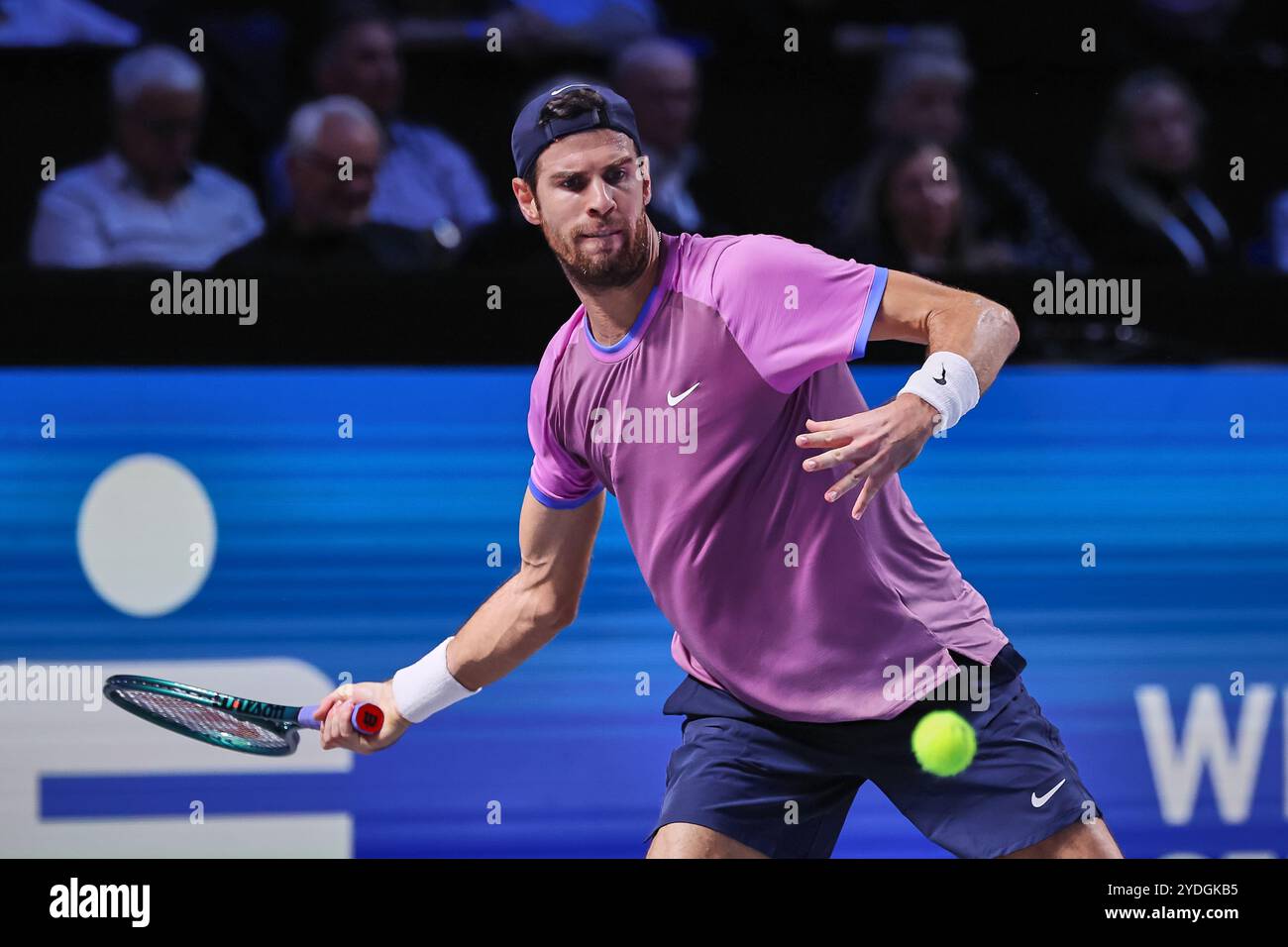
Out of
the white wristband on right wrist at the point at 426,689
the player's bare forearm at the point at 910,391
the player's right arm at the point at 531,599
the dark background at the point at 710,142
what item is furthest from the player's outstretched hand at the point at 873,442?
the dark background at the point at 710,142

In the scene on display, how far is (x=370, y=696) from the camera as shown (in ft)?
10.2

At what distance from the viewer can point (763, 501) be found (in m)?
2.74

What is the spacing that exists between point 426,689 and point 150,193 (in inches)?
64.3

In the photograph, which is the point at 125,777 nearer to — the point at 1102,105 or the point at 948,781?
the point at 948,781

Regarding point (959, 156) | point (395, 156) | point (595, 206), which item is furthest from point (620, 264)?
point (959, 156)

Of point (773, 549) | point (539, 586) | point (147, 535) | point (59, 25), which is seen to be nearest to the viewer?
point (773, 549)

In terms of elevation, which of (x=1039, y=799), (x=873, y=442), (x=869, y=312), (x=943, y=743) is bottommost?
(x=1039, y=799)

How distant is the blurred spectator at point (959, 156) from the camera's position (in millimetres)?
3967

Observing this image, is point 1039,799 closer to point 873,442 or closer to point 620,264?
point 873,442

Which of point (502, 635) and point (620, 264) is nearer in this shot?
point (620, 264)

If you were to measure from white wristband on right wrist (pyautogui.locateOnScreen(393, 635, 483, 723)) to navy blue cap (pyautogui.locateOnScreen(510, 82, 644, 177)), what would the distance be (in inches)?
38.1

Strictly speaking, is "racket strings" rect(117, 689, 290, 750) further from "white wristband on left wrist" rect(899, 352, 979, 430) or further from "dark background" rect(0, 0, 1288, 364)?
"white wristband on left wrist" rect(899, 352, 979, 430)

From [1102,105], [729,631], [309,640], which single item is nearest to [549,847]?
[309,640]

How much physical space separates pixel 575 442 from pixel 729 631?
1.43 ft
